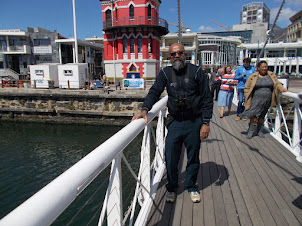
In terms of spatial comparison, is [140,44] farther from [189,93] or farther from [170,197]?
[170,197]

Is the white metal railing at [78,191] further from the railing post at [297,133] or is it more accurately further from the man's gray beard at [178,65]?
the railing post at [297,133]

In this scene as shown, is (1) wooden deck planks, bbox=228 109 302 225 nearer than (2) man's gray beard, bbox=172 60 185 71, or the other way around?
(2) man's gray beard, bbox=172 60 185 71

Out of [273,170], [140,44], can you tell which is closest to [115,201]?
[273,170]

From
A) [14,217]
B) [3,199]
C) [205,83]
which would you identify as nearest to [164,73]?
[205,83]

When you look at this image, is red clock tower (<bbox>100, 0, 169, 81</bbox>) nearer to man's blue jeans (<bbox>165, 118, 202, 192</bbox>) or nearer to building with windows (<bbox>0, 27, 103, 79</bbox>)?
building with windows (<bbox>0, 27, 103, 79</bbox>)

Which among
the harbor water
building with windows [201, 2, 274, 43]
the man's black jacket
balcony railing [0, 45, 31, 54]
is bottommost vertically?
the harbor water

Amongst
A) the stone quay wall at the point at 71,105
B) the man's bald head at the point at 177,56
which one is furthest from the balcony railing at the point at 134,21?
the man's bald head at the point at 177,56

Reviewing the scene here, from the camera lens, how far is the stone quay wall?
1716cm

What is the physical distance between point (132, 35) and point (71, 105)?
12.9m

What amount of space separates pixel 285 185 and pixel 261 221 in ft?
3.40

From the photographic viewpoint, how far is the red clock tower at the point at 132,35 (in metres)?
26.4

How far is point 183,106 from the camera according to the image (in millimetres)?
2574

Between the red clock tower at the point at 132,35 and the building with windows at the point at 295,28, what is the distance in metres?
58.2

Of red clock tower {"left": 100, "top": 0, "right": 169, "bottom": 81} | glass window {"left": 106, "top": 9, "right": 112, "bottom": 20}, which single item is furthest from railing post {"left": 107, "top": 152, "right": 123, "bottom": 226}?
glass window {"left": 106, "top": 9, "right": 112, "bottom": 20}
